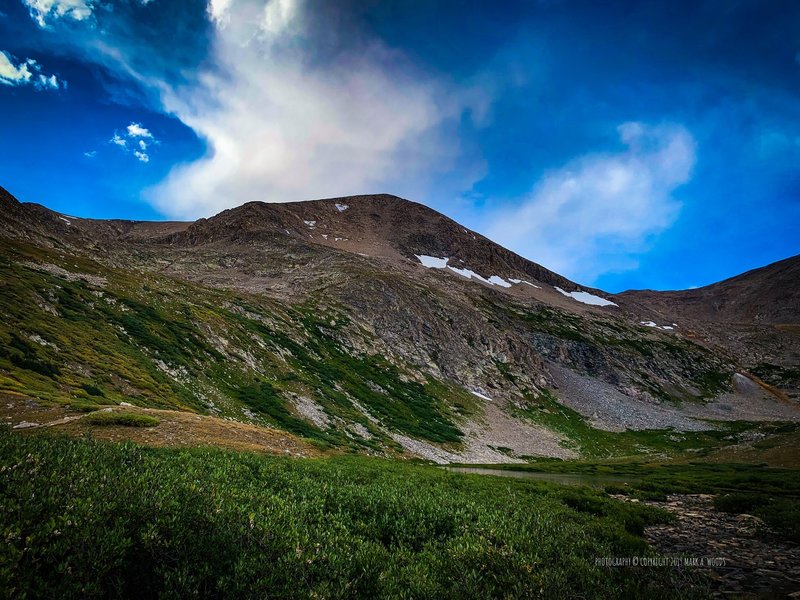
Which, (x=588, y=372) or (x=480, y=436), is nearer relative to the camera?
(x=480, y=436)

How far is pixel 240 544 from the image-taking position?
676 centimetres

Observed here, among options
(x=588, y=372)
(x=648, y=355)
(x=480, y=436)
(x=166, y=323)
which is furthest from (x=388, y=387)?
(x=648, y=355)

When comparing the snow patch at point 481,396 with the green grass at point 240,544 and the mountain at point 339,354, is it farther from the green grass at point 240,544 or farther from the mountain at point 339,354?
the green grass at point 240,544

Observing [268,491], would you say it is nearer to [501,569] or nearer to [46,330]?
[501,569]

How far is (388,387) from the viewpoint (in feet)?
247

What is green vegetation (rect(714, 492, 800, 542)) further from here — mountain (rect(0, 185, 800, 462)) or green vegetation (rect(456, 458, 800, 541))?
mountain (rect(0, 185, 800, 462))

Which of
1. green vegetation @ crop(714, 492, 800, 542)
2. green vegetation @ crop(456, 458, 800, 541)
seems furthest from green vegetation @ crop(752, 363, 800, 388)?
green vegetation @ crop(714, 492, 800, 542)

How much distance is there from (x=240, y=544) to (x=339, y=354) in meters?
73.2

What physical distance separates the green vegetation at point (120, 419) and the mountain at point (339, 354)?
3401mm

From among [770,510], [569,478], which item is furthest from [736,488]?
[770,510]

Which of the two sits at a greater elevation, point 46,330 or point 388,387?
point 46,330

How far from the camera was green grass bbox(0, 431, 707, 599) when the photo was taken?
216 inches

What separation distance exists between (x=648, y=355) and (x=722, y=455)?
11106 centimetres

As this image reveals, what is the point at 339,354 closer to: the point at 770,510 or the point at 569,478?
the point at 569,478
